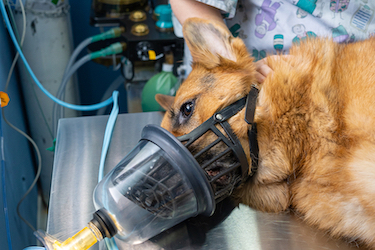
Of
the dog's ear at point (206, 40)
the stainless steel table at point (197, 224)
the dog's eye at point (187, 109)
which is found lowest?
the stainless steel table at point (197, 224)

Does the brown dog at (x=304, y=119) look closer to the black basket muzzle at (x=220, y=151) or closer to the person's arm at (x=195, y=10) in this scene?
the black basket muzzle at (x=220, y=151)

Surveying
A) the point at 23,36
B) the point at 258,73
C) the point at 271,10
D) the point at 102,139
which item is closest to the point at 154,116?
the point at 102,139

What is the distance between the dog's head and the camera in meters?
0.79

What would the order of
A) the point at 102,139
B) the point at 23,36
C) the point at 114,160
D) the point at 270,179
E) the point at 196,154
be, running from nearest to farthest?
the point at 196,154 < the point at 270,179 < the point at 114,160 < the point at 102,139 < the point at 23,36

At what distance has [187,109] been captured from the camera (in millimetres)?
860

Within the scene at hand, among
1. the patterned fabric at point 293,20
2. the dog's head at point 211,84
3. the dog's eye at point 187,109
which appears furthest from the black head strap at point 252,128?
the patterned fabric at point 293,20

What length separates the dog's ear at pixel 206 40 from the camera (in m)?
0.91

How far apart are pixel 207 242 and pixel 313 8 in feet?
2.96

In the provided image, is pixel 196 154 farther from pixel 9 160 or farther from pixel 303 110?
pixel 9 160

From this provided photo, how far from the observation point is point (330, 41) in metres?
0.91

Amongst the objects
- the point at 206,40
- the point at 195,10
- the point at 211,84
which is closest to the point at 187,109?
the point at 211,84

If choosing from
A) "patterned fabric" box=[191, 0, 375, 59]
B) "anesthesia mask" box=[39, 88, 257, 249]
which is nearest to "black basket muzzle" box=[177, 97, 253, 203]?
"anesthesia mask" box=[39, 88, 257, 249]

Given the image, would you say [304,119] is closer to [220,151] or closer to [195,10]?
[220,151]

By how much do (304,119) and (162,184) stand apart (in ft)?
1.28
